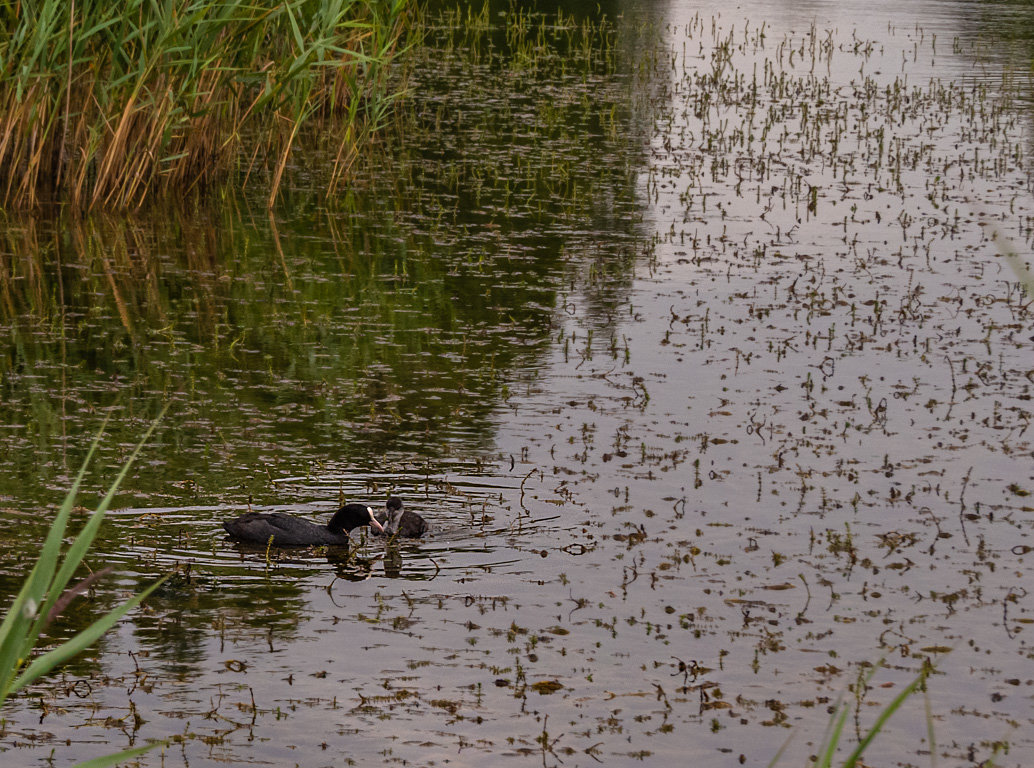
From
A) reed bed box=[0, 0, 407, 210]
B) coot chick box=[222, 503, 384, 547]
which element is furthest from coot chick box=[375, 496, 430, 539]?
reed bed box=[0, 0, 407, 210]

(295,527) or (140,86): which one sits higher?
(140,86)

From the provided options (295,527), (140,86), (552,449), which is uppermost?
(140,86)

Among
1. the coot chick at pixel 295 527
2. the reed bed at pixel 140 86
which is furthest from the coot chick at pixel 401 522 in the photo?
the reed bed at pixel 140 86


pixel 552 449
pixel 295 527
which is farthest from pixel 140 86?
pixel 295 527

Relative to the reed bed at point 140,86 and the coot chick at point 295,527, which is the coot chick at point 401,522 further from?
the reed bed at point 140,86

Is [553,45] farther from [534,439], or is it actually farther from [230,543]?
[230,543]

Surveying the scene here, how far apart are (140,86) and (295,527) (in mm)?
6948

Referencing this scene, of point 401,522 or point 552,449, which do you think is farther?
point 552,449

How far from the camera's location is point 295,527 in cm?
766

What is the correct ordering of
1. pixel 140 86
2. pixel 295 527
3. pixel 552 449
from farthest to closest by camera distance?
pixel 140 86, pixel 552 449, pixel 295 527

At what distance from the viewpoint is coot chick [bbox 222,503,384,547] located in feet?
24.8

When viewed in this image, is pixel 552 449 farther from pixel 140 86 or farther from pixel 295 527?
pixel 140 86

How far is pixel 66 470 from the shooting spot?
27.9 feet

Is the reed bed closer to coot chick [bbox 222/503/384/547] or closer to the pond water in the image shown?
the pond water
